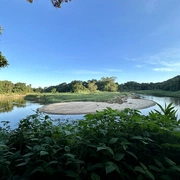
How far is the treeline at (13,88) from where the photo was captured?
24.4 meters

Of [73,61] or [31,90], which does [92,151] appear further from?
[31,90]

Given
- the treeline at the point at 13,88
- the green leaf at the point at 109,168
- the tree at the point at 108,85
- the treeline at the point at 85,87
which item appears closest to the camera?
the green leaf at the point at 109,168

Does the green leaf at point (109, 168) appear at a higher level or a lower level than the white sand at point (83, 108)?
higher

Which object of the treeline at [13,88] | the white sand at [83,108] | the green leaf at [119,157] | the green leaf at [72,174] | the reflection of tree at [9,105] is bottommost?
the reflection of tree at [9,105]

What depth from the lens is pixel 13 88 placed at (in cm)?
2681

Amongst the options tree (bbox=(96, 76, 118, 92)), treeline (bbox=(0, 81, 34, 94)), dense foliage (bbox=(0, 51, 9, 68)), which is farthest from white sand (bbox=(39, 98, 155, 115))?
tree (bbox=(96, 76, 118, 92))

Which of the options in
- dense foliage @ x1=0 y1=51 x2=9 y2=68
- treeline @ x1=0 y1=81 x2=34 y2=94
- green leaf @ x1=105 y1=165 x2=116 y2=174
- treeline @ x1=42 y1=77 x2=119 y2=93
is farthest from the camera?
treeline @ x1=42 y1=77 x2=119 y2=93

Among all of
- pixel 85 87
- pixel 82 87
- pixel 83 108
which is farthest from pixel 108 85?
pixel 83 108

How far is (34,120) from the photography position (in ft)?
3.50

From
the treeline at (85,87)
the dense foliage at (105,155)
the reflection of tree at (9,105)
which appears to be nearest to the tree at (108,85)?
the treeline at (85,87)

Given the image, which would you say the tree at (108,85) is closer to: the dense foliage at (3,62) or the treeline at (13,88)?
the treeline at (13,88)

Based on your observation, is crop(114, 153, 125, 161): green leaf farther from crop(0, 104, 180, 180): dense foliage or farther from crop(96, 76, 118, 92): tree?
crop(96, 76, 118, 92): tree

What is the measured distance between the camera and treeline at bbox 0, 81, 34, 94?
24.4 m

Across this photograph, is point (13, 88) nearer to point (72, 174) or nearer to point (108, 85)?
point (108, 85)
